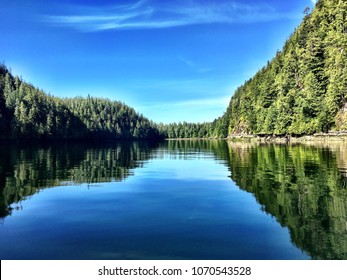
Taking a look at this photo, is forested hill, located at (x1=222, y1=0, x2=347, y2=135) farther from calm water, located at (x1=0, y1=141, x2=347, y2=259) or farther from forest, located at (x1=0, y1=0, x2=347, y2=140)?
calm water, located at (x1=0, y1=141, x2=347, y2=259)

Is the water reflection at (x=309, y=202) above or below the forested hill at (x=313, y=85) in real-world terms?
A: below

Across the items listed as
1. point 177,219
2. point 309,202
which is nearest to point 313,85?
point 309,202

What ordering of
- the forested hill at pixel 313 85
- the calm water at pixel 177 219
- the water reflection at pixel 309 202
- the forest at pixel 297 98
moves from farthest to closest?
the forest at pixel 297 98 → the forested hill at pixel 313 85 → the water reflection at pixel 309 202 → the calm water at pixel 177 219

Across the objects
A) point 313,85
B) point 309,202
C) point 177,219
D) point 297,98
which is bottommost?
point 177,219

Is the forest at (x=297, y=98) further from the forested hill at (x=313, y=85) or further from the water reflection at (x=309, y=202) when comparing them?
the water reflection at (x=309, y=202)

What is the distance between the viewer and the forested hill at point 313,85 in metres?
98.8

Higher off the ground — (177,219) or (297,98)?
(297,98)

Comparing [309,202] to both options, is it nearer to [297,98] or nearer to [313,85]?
[313,85]

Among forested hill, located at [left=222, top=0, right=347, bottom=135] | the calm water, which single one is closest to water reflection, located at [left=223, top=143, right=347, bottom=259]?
the calm water

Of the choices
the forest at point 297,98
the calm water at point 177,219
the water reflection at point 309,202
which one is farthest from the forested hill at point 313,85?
the calm water at point 177,219

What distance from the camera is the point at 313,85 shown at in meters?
111

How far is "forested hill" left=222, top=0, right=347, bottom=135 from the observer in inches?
3888
